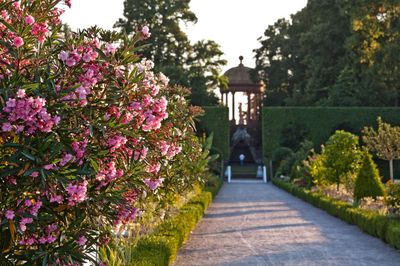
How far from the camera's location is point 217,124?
1516 inches

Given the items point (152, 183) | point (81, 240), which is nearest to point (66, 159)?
point (81, 240)

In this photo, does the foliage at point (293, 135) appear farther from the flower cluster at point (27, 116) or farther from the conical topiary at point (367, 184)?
the flower cluster at point (27, 116)

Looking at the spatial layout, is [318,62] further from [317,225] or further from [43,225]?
[43,225]

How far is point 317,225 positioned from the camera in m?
14.3

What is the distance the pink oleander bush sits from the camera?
452 centimetres

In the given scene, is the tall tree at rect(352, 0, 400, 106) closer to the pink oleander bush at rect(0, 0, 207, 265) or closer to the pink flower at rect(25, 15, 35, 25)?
the pink oleander bush at rect(0, 0, 207, 265)

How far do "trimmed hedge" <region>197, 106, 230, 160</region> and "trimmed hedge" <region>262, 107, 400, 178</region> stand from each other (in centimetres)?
212

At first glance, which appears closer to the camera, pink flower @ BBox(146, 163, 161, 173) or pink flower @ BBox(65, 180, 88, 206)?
pink flower @ BBox(65, 180, 88, 206)

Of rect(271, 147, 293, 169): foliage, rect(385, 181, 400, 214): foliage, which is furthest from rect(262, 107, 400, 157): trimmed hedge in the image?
rect(385, 181, 400, 214): foliage

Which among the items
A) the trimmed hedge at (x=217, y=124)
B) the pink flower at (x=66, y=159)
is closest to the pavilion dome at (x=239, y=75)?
the trimmed hedge at (x=217, y=124)

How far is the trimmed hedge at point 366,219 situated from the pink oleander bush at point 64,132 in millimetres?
6365

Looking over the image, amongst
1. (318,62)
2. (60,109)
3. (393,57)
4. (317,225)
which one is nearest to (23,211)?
(60,109)

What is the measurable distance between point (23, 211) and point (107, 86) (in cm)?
109

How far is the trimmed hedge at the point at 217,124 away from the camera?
1512 inches
